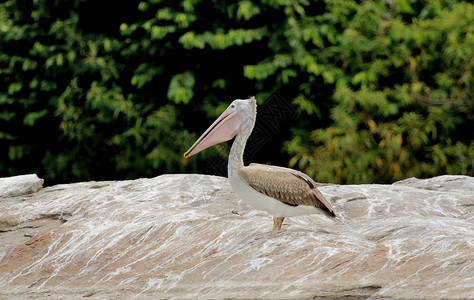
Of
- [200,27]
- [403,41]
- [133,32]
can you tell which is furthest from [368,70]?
[133,32]

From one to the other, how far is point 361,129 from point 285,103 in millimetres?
1222

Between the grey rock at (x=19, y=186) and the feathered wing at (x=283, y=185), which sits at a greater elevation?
the feathered wing at (x=283, y=185)

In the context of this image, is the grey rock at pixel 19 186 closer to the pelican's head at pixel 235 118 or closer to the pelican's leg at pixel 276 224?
the pelican's head at pixel 235 118

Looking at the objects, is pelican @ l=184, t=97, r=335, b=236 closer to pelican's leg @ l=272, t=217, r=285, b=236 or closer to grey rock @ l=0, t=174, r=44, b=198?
pelican's leg @ l=272, t=217, r=285, b=236

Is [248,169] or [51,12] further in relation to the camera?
[51,12]

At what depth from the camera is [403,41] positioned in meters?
12.3

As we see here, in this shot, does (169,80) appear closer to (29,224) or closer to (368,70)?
(368,70)

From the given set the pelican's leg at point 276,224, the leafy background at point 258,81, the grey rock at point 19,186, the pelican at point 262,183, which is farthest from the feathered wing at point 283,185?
the leafy background at point 258,81

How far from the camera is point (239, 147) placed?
6.66 metres

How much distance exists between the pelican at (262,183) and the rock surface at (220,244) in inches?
10.3

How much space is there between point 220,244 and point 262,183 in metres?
0.75

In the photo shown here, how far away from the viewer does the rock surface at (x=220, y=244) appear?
20.0 ft

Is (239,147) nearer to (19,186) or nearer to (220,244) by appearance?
(220,244)

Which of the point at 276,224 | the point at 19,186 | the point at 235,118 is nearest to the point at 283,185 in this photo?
the point at 276,224
